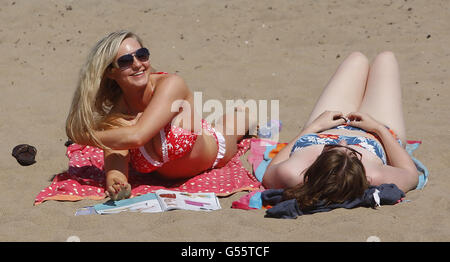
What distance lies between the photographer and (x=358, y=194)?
13.4ft

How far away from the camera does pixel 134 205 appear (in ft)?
14.1

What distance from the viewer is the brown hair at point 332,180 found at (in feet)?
13.2

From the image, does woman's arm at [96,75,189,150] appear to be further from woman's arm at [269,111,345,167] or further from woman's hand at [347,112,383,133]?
woman's hand at [347,112,383,133]

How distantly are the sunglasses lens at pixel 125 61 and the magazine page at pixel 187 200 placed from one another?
0.93 metres

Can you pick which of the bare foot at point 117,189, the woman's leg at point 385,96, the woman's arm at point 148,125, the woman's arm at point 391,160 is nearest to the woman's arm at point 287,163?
the woman's arm at point 391,160

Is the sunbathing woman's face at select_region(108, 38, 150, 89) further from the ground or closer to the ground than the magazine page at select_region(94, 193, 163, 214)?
further from the ground

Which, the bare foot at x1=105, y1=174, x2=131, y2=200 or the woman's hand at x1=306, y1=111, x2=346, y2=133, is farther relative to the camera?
the woman's hand at x1=306, y1=111, x2=346, y2=133

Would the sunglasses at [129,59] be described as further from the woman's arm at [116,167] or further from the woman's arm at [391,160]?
the woman's arm at [391,160]

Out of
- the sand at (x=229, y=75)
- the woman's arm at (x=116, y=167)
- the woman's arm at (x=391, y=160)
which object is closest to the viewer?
the sand at (x=229, y=75)

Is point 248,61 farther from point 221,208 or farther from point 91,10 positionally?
point 221,208

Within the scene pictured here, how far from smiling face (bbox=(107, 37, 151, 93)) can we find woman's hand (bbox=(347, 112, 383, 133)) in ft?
5.31

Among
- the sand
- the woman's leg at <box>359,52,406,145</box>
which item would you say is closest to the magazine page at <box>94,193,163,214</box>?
the sand

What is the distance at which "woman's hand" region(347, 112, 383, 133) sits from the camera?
4.77 m

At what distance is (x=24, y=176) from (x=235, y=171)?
5.57 ft
